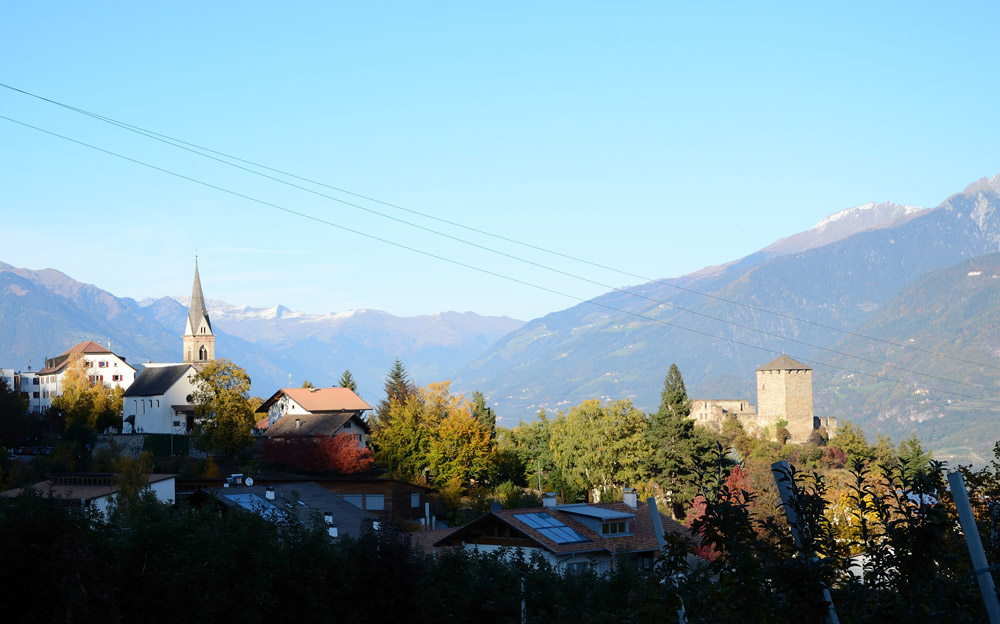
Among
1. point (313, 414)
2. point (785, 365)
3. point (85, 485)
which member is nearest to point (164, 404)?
point (313, 414)

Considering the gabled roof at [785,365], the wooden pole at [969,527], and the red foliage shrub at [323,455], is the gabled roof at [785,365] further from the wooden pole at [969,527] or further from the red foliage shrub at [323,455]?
the wooden pole at [969,527]

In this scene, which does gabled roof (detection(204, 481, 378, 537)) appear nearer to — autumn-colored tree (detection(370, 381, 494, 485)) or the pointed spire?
autumn-colored tree (detection(370, 381, 494, 485))

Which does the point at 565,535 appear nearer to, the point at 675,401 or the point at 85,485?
the point at 85,485

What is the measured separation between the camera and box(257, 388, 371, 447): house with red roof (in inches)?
3090

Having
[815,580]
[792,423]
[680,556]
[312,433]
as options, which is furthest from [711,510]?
[792,423]

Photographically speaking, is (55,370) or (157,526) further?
(55,370)

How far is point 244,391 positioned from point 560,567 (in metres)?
41.9

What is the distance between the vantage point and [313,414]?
83.2 metres

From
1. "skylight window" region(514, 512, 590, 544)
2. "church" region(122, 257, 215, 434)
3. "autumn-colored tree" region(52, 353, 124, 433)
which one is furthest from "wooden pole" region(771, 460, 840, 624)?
"autumn-colored tree" region(52, 353, 124, 433)

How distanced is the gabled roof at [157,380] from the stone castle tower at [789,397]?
225ft

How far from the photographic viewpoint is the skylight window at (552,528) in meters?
42.6

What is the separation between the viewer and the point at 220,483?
56.2 meters

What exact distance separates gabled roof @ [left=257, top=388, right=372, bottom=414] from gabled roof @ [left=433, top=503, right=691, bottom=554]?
132ft

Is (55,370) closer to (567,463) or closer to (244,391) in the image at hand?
(244,391)
